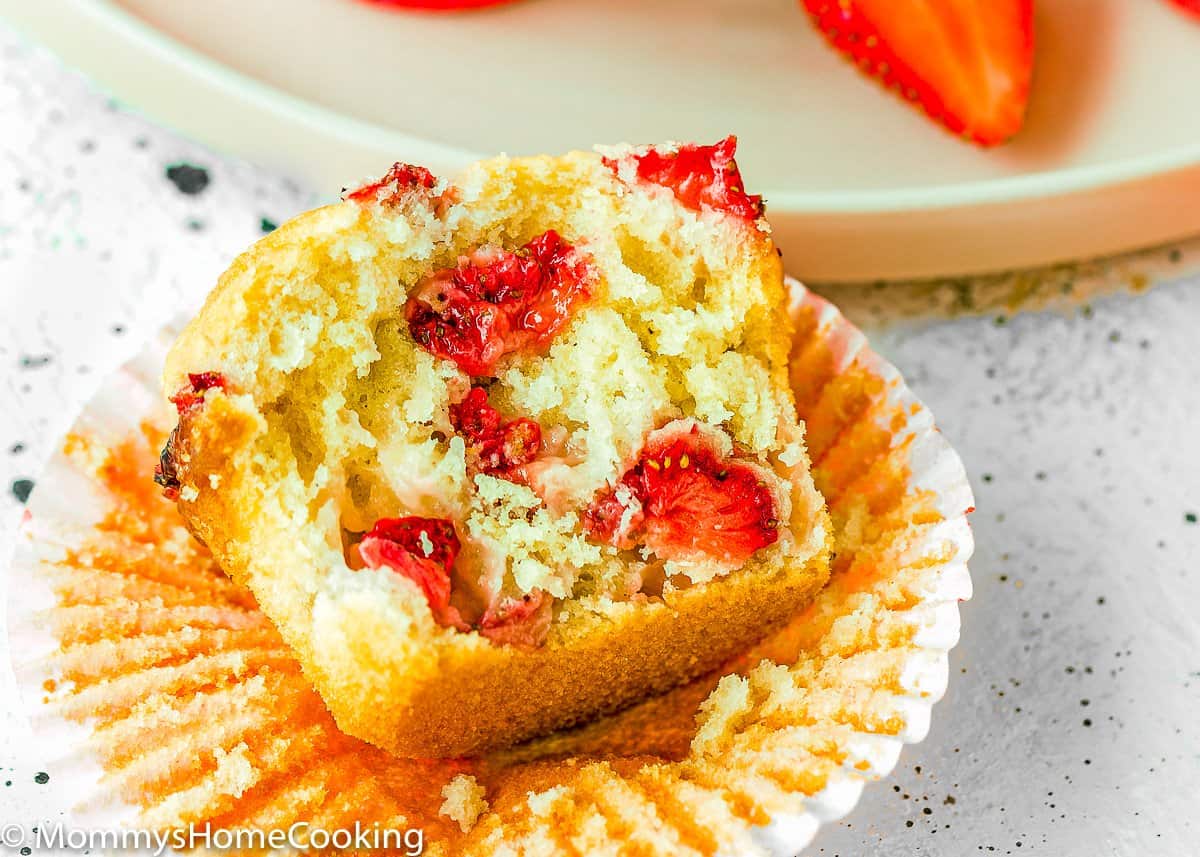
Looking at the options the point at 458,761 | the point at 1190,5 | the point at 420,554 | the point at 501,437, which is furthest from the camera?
the point at 1190,5

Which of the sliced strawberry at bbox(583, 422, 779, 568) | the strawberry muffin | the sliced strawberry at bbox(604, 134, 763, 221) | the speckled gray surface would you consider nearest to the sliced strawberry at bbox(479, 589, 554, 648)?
the strawberry muffin

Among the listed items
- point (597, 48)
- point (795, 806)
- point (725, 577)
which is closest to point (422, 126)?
point (597, 48)

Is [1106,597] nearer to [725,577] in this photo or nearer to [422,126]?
[725,577]

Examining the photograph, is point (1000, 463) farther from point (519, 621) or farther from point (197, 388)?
point (197, 388)

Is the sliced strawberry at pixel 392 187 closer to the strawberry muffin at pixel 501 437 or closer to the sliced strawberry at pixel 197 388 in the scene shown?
the strawberry muffin at pixel 501 437

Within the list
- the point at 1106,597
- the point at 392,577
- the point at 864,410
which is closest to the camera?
the point at 392,577

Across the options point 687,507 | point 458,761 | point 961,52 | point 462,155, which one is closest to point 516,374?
point 687,507
